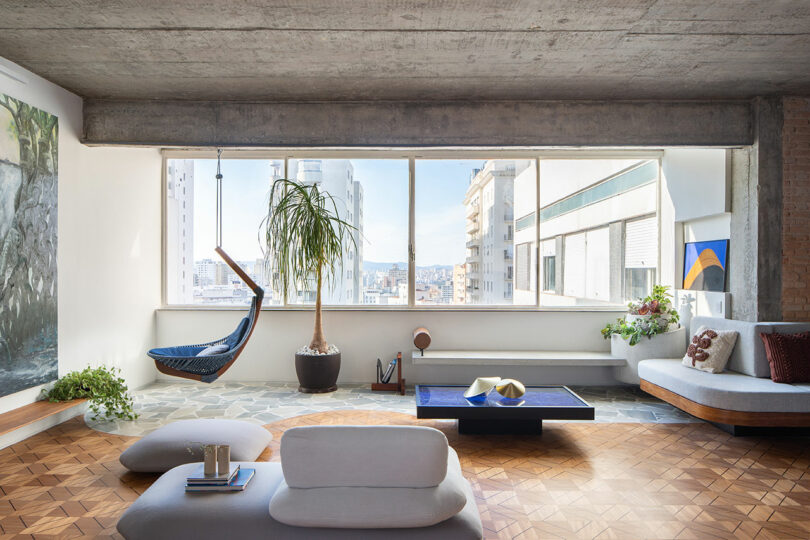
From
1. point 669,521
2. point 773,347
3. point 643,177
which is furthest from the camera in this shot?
point 643,177

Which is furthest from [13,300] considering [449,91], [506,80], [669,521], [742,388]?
[742,388]

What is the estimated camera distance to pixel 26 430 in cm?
454

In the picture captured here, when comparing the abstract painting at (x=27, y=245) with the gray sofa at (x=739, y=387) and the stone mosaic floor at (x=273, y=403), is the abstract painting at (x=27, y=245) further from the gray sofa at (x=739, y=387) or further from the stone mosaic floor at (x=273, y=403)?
the gray sofa at (x=739, y=387)

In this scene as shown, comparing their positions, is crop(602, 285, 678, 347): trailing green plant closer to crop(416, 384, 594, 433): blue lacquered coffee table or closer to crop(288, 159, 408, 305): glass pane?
crop(416, 384, 594, 433): blue lacquered coffee table

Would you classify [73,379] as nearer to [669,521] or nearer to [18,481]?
[18,481]

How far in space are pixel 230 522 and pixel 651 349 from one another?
190 inches

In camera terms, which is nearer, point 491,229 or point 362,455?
point 362,455

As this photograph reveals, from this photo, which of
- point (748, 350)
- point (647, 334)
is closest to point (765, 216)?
point (748, 350)

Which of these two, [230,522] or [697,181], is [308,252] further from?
[697,181]

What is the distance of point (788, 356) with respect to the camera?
465 centimetres

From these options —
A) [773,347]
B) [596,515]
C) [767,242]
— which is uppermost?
[767,242]

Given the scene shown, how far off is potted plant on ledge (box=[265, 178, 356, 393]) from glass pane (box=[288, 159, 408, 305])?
0.39 meters

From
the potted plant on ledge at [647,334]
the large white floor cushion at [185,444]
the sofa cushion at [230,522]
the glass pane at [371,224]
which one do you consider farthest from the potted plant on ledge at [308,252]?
the sofa cushion at [230,522]

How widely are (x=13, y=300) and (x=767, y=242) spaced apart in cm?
678
